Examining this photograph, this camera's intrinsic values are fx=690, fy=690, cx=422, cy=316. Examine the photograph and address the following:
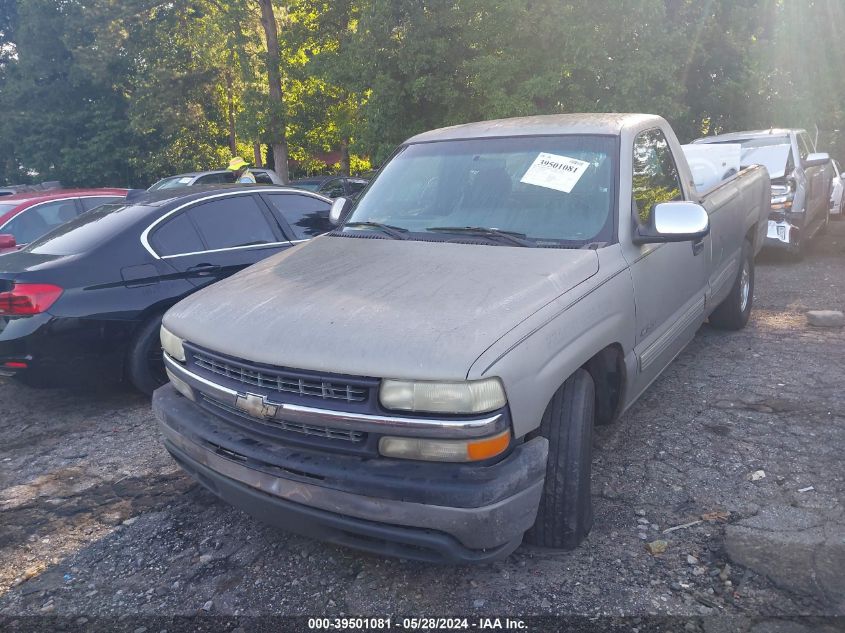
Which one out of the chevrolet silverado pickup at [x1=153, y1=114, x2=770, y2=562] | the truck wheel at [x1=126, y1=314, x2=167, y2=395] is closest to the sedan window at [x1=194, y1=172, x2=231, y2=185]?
the truck wheel at [x1=126, y1=314, x2=167, y2=395]

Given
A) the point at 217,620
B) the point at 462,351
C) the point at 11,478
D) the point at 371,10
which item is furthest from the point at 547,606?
the point at 371,10

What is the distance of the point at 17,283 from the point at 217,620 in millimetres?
3043

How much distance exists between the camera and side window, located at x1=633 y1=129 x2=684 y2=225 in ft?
12.5

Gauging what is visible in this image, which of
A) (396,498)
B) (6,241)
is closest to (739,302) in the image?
(396,498)

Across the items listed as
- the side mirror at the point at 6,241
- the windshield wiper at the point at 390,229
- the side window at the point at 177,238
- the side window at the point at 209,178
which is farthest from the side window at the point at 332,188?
the windshield wiper at the point at 390,229

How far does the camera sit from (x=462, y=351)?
238 cm

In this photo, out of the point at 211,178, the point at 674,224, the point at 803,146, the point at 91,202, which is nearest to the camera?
the point at 674,224

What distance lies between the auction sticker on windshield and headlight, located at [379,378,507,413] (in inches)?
62.6

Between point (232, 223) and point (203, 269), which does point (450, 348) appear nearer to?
point (203, 269)

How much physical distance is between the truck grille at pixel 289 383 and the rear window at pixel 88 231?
2668mm

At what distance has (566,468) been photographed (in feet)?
9.04

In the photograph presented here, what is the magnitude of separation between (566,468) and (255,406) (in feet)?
4.10

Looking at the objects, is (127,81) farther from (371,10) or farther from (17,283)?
(17,283)

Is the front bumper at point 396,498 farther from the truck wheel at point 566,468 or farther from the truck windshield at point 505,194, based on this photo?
the truck windshield at point 505,194
